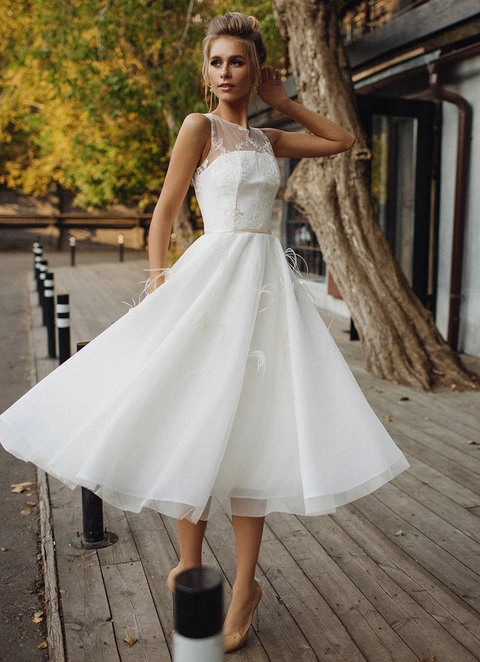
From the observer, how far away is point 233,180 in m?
2.56

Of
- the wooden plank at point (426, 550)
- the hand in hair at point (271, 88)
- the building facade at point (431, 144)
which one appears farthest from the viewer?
the building facade at point (431, 144)

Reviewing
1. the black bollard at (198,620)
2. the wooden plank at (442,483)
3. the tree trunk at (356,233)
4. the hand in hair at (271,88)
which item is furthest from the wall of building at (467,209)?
the black bollard at (198,620)

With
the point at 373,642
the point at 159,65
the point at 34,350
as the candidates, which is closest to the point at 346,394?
the point at 373,642

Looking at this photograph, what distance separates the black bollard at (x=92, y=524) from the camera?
3.50 m

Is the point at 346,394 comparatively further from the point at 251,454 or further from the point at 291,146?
the point at 291,146

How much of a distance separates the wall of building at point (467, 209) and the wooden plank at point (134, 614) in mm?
6124

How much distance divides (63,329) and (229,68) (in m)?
3.85

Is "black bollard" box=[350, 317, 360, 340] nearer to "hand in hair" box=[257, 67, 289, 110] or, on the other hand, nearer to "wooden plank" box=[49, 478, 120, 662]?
"wooden plank" box=[49, 478, 120, 662]

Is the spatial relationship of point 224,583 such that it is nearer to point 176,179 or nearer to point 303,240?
point 176,179

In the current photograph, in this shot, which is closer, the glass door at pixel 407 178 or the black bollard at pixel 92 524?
the black bollard at pixel 92 524

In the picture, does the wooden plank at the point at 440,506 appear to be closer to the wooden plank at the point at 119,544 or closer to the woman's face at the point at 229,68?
the wooden plank at the point at 119,544

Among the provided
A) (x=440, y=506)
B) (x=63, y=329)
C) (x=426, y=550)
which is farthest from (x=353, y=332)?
(x=426, y=550)

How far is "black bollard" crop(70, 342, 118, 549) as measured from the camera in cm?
350

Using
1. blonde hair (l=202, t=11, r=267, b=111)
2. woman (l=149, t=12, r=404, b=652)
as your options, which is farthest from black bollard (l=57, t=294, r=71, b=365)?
blonde hair (l=202, t=11, r=267, b=111)
